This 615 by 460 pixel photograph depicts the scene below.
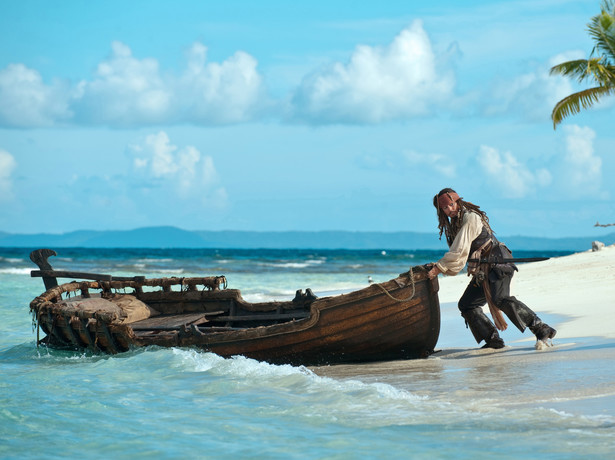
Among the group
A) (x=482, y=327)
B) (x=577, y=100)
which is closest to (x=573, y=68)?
(x=577, y=100)

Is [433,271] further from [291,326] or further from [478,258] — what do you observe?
[291,326]

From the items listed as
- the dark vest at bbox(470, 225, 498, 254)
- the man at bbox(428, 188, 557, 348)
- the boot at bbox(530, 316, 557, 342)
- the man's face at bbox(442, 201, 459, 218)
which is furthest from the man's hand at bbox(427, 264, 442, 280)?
the boot at bbox(530, 316, 557, 342)

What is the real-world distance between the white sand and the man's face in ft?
7.91

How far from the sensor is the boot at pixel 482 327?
851 centimetres

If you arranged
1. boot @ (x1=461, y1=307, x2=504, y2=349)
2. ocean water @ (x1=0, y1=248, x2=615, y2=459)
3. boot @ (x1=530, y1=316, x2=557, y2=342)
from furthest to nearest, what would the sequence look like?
boot @ (x1=461, y1=307, x2=504, y2=349) < boot @ (x1=530, y1=316, x2=557, y2=342) < ocean water @ (x1=0, y1=248, x2=615, y2=459)

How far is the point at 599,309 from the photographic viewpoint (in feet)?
36.6

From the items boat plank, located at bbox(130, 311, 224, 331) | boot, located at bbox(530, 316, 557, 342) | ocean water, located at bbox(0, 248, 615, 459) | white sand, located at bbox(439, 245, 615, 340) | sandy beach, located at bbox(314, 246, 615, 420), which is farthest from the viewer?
boat plank, located at bbox(130, 311, 224, 331)

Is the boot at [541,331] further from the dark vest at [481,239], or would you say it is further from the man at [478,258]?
the dark vest at [481,239]

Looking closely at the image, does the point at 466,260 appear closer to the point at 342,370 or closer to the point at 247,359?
the point at 342,370

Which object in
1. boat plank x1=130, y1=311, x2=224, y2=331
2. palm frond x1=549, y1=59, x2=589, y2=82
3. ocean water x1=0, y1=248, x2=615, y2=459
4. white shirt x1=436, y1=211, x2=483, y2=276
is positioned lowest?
ocean water x1=0, y1=248, x2=615, y2=459

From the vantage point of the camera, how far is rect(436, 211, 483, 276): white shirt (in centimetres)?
777

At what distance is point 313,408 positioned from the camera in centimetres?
653

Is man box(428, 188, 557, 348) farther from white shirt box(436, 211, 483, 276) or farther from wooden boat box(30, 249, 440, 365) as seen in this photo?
wooden boat box(30, 249, 440, 365)

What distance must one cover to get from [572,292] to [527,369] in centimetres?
770
